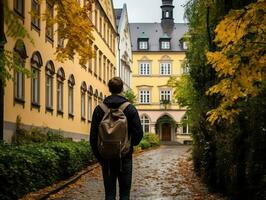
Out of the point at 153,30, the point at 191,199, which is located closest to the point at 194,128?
the point at 191,199

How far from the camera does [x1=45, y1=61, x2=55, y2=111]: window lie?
2625cm

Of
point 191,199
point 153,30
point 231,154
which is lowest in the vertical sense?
point 191,199

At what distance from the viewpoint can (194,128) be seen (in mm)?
17484

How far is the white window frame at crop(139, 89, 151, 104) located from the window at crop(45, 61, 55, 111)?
193 ft

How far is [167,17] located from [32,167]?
83.6m

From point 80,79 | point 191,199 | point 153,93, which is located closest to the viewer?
point 191,199

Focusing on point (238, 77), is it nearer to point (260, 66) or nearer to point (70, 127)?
point (260, 66)

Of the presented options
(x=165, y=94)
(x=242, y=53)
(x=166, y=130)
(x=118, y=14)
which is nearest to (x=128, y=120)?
(x=242, y=53)

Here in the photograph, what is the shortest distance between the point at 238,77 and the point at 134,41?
267ft

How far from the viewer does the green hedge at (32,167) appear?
10109mm

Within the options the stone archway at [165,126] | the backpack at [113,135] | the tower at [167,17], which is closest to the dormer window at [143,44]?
the tower at [167,17]

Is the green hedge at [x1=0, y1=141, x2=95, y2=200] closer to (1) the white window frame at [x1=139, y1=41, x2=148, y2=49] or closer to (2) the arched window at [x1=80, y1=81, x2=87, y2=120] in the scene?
(2) the arched window at [x1=80, y1=81, x2=87, y2=120]

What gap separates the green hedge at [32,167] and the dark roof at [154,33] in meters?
69.4

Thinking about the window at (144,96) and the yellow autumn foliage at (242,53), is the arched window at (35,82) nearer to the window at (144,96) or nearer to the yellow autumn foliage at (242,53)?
the yellow autumn foliage at (242,53)
